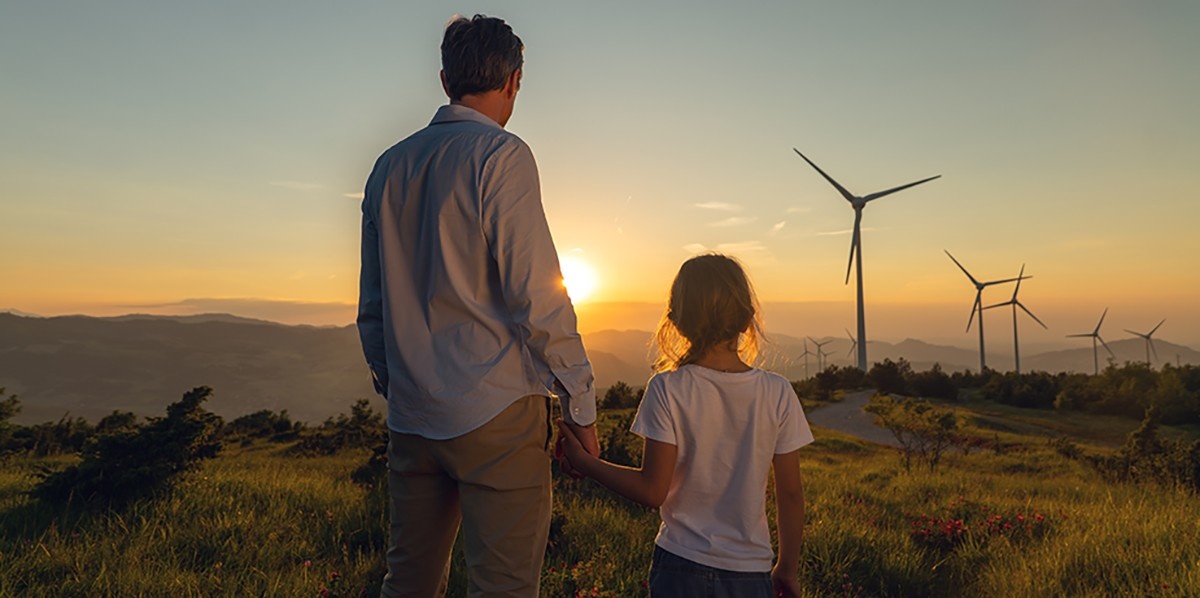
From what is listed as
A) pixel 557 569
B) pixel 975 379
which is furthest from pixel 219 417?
pixel 975 379

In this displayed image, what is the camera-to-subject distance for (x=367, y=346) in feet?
10.5

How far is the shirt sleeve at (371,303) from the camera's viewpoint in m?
3.10

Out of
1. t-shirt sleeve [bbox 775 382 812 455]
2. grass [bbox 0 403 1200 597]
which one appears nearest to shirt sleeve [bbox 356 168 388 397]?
t-shirt sleeve [bbox 775 382 812 455]

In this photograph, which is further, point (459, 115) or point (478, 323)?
point (459, 115)

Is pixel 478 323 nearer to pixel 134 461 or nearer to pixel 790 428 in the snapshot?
pixel 790 428

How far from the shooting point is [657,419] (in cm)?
287

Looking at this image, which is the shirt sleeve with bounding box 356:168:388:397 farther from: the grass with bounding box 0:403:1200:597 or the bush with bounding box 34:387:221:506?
the bush with bounding box 34:387:221:506

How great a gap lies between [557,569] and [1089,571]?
402cm

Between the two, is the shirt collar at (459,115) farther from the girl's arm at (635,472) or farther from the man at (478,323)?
the girl's arm at (635,472)

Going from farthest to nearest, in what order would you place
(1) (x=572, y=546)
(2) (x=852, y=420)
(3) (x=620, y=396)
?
(2) (x=852, y=420) → (3) (x=620, y=396) → (1) (x=572, y=546)

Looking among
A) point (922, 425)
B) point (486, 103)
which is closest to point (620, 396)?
point (922, 425)

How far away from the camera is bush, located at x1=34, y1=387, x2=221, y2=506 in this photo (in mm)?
6438

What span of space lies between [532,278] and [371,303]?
0.87 m

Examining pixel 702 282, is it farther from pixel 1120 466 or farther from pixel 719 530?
pixel 1120 466
